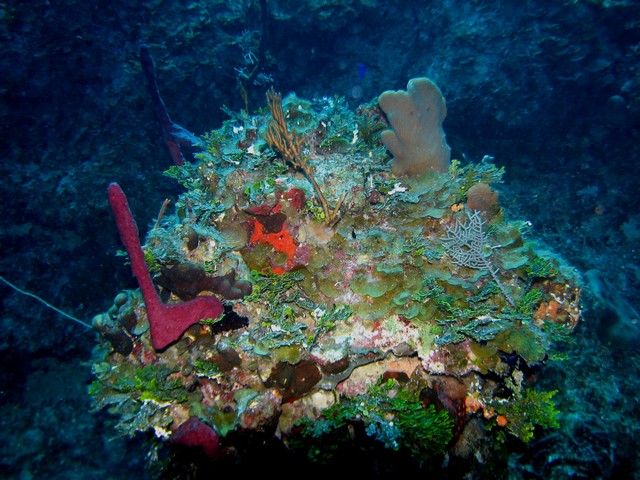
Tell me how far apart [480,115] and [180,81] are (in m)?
9.23

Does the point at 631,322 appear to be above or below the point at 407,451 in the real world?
below

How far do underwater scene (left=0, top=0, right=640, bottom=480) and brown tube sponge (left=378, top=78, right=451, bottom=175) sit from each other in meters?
0.03

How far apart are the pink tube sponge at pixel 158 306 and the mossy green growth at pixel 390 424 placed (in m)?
1.51

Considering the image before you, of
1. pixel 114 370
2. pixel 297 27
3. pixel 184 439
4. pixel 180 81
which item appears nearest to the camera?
pixel 184 439

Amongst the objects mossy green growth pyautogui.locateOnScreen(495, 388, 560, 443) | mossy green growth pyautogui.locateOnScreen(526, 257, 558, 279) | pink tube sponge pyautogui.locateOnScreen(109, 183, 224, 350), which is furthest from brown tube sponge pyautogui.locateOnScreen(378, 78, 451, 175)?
pink tube sponge pyautogui.locateOnScreen(109, 183, 224, 350)

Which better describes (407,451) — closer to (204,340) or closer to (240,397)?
(240,397)

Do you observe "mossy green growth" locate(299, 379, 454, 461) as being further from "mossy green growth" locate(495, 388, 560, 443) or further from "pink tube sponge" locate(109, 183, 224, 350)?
"pink tube sponge" locate(109, 183, 224, 350)

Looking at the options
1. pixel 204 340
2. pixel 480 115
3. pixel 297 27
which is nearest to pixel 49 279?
pixel 204 340

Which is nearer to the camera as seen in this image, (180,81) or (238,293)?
(238,293)

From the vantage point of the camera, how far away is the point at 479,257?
11.3ft

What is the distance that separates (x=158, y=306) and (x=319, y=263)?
1711 millimetres

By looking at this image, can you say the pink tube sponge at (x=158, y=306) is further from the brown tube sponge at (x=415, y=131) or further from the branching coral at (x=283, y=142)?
the brown tube sponge at (x=415, y=131)

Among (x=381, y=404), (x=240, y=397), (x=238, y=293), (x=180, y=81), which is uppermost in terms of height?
(x=180, y=81)

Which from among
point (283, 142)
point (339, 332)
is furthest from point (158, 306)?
point (283, 142)
